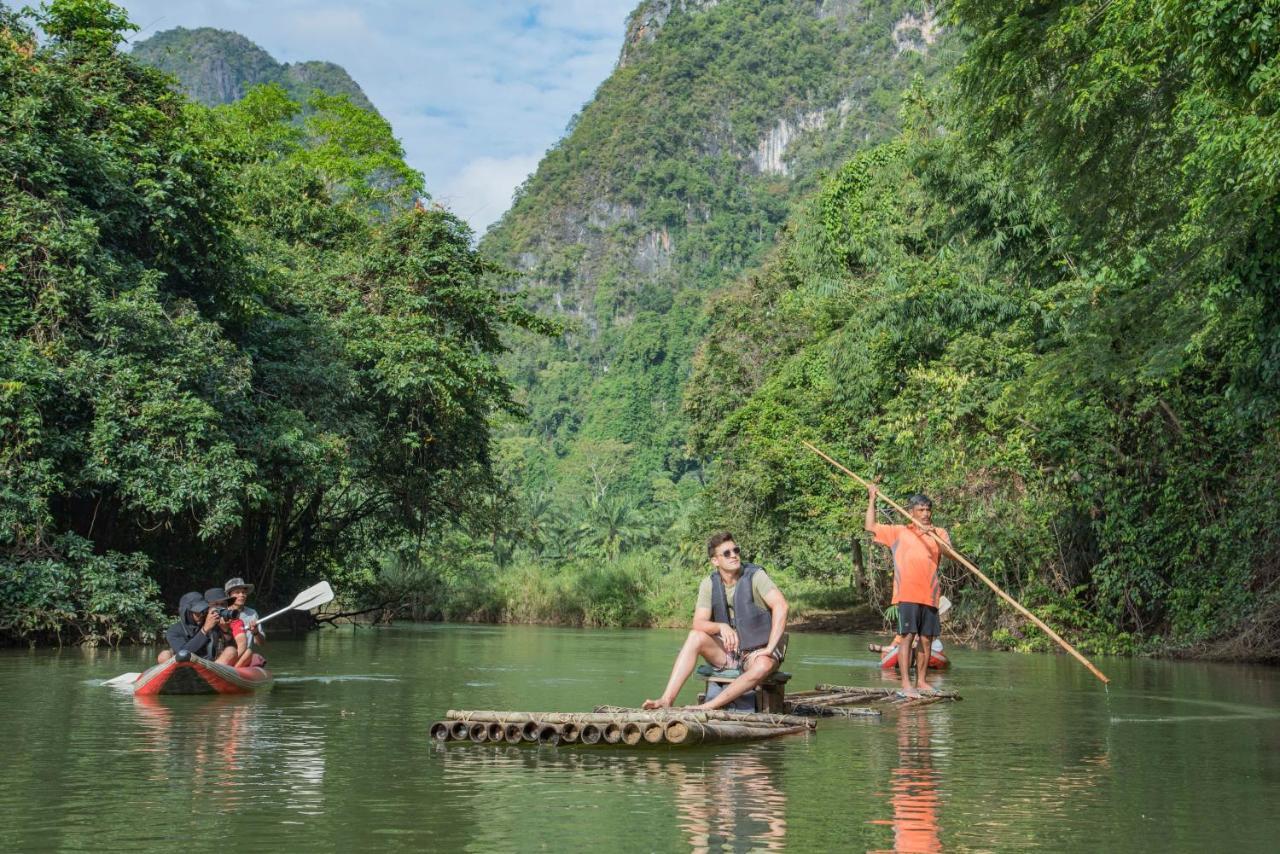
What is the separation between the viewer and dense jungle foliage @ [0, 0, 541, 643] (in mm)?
19484

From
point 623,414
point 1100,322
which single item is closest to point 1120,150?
point 1100,322

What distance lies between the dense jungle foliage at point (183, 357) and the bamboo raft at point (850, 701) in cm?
1099

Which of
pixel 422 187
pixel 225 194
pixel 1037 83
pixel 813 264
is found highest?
pixel 422 187

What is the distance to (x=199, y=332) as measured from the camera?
69.2 ft

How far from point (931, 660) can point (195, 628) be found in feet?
29.3

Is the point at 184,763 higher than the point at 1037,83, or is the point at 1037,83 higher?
the point at 1037,83

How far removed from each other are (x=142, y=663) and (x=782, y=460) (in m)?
17.6

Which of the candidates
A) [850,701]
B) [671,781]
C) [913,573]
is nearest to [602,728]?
[671,781]

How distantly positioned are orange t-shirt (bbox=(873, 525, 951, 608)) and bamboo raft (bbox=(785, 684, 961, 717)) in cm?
87

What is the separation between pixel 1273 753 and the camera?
902 cm

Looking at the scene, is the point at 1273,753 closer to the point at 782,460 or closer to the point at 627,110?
the point at 782,460

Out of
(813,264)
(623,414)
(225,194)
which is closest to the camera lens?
(225,194)

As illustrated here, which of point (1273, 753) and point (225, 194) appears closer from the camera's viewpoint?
point (1273, 753)

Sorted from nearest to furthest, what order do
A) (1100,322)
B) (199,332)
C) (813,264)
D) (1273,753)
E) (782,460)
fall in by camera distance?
(1273,753)
(1100,322)
(199,332)
(782,460)
(813,264)
